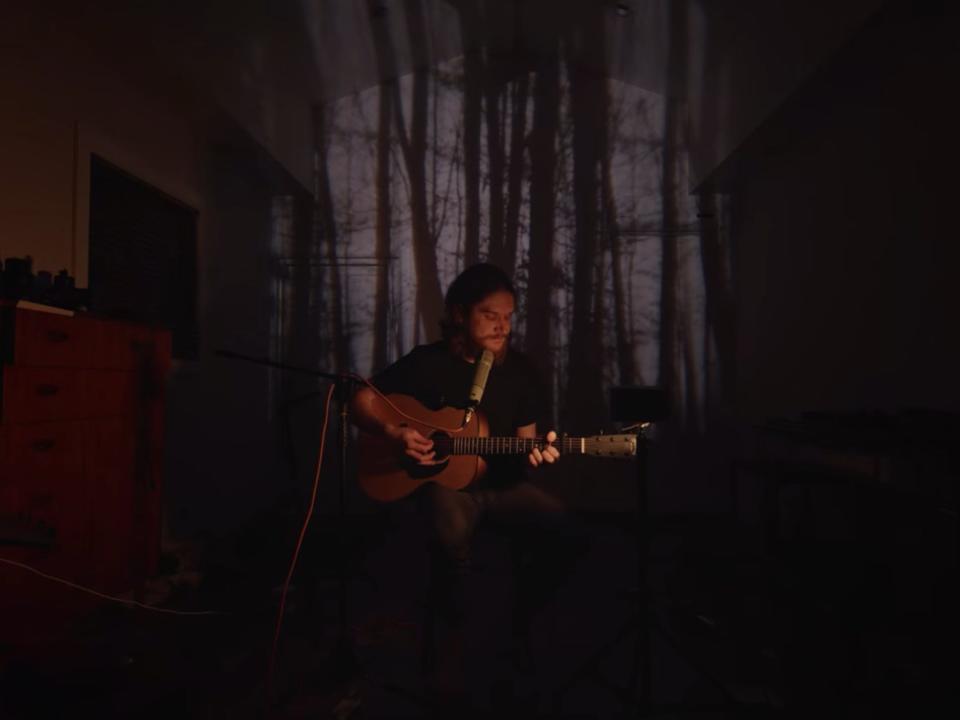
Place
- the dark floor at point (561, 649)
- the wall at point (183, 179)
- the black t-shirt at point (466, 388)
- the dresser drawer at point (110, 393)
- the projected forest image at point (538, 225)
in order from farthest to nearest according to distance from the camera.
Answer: the projected forest image at point (538, 225) < the black t-shirt at point (466, 388) < the wall at point (183, 179) < the dresser drawer at point (110, 393) < the dark floor at point (561, 649)

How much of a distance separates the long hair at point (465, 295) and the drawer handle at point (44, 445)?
1.63m

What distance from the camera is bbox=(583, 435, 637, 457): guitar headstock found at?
232cm

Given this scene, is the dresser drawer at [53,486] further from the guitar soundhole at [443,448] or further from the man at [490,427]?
the guitar soundhole at [443,448]

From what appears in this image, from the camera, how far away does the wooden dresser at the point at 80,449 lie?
190 centimetres

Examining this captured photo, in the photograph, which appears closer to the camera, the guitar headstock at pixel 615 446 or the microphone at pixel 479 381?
the guitar headstock at pixel 615 446

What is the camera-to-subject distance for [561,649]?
2.48 metres

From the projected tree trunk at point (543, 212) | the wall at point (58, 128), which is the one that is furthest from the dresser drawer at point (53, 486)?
the projected tree trunk at point (543, 212)

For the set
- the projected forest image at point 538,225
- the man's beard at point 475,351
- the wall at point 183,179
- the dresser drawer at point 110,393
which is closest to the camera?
the dresser drawer at point 110,393

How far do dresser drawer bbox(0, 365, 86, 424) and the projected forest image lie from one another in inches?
105

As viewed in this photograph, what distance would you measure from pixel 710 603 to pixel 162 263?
143 inches

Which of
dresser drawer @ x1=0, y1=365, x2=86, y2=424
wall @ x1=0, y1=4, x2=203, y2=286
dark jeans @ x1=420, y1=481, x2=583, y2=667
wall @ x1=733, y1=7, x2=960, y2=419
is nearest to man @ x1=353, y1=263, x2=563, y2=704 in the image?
dark jeans @ x1=420, y1=481, x2=583, y2=667

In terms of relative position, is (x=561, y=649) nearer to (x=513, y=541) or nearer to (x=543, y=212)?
(x=513, y=541)

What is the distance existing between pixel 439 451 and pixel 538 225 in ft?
9.36

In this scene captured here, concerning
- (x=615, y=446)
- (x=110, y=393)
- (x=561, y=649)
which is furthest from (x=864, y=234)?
(x=110, y=393)
